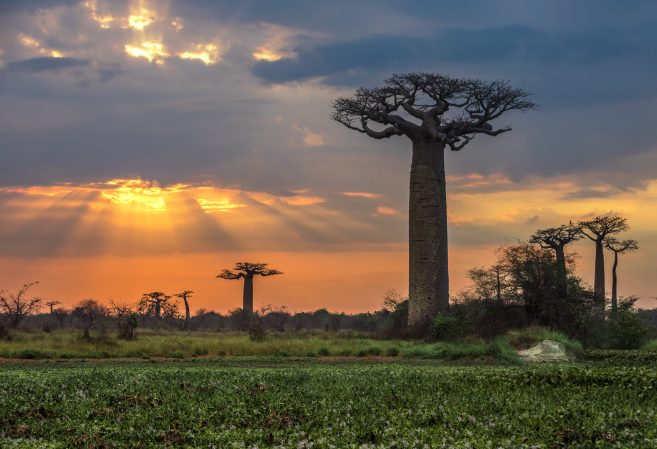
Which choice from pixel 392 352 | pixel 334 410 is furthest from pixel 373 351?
pixel 334 410

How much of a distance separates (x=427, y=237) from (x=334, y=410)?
1061 inches

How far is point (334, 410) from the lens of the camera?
11477 mm

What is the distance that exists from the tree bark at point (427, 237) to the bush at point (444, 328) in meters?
2.58

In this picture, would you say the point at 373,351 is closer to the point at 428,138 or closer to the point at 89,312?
the point at 428,138

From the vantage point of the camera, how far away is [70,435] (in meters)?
10.5

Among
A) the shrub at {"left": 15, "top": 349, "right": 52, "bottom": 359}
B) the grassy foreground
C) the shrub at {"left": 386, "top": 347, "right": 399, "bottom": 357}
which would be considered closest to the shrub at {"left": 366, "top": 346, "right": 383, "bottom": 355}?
the grassy foreground

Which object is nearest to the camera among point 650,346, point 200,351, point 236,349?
point 200,351

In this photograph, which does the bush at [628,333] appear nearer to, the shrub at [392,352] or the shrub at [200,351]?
the shrub at [392,352]

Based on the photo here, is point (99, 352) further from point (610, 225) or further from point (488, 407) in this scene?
point (610, 225)

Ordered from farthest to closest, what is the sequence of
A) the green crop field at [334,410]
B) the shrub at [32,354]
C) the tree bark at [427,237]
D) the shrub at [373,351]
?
the tree bark at [427,237], the shrub at [373,351], the shrub at [32,354], the green crop field at [334,410]

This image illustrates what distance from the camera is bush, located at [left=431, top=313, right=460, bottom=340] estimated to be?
34.1m

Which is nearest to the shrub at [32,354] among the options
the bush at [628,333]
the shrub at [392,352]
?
the shrub at [392,352]

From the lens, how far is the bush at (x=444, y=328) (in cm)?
3412

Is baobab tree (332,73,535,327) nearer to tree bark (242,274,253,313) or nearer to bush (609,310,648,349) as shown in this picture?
bush (609,310,648,349)
